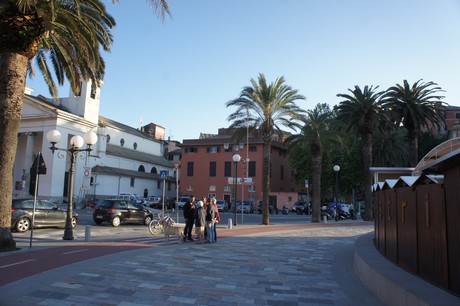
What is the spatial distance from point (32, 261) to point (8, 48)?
6678mm

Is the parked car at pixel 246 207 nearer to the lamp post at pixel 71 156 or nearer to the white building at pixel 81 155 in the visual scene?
the white building at pixel 81 155

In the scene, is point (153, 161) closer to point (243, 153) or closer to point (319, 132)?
point (243, 153)

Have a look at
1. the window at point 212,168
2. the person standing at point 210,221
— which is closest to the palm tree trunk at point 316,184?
the person standing at point 210,221

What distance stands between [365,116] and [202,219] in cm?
2382

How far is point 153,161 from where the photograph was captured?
248ft

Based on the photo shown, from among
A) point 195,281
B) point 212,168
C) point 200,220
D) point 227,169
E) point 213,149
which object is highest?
point 213,149

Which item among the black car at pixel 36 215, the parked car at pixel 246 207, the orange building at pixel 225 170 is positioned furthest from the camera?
the orange building at pixel 225 170

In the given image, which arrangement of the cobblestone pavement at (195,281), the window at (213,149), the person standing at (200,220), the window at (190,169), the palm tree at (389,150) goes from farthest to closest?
the window at (190,169), the window at (213,149), the palm tree at (389,150), the person standing at (200,220), the cobblestone pavement at (195,281)

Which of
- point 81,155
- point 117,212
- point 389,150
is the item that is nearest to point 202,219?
point 117,212

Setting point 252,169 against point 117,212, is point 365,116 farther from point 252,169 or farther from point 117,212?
point 252,169

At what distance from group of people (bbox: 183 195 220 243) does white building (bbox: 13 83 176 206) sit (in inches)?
1245

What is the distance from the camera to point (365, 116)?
34719 millimetres

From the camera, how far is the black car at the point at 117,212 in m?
24.1

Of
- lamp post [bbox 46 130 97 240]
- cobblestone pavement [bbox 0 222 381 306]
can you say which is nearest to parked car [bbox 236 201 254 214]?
lamp post [bbox 46 130 97 240]
